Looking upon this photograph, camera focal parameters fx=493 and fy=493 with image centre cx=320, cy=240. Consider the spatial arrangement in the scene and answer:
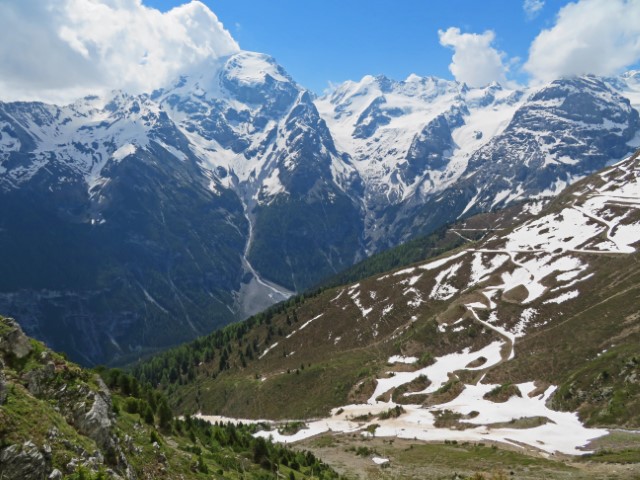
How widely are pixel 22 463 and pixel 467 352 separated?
12247cm

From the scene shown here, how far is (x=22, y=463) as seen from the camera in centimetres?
1944

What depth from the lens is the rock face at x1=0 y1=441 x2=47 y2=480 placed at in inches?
749

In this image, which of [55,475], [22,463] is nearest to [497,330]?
[55,475]

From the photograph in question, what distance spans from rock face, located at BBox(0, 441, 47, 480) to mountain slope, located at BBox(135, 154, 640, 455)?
7110cm

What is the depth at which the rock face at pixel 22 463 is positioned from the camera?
19.0 metres

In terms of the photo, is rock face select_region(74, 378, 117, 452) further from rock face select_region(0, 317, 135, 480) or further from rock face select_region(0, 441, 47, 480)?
rock face select_region(0, 441, 47, 480)

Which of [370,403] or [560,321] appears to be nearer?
[370,403]

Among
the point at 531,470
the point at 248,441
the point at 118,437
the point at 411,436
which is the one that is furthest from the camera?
the point at 411,436

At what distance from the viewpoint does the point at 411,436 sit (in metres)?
89.4

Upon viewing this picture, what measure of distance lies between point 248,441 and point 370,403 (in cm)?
5914

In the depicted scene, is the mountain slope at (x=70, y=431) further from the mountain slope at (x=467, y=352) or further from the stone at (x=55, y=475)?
the mountain slope at (x=467, y=352)

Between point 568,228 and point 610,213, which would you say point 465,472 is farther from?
point 610,213

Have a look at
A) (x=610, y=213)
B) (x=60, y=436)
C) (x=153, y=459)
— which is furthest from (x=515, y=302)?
(x=60, y=436)

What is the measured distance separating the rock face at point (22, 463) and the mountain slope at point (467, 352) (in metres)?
71.1
